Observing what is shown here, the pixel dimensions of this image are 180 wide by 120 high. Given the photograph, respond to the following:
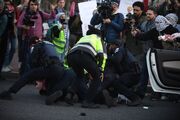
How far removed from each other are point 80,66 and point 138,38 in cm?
186

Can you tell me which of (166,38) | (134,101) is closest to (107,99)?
(134,101)

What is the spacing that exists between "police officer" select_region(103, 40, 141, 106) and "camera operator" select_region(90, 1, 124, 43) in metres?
0.90

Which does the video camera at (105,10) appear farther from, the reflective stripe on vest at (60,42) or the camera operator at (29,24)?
the camera operator at (29,24)

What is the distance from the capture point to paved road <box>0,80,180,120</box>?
8.70 metres

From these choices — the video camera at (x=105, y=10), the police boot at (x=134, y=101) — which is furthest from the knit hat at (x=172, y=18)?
the police boot at (x=134, y=101)

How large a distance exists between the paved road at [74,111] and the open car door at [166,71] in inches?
79.0

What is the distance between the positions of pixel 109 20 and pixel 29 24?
2002mm

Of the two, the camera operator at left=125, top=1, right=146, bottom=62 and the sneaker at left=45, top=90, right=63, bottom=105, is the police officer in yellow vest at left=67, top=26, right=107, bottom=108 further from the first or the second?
the camera operator at left=125, top=1, right=146, bottom=62

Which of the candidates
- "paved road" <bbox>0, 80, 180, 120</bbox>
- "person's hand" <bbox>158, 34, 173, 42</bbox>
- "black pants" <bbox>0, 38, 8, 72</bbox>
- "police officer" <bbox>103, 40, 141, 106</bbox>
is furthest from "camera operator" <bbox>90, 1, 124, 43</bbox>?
"black pants" <bbox>0, 38, 8, 72</bbox>

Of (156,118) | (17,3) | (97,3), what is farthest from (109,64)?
(17,3)

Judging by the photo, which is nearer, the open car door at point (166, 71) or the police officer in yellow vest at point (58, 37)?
the open car door at point (166, 71)

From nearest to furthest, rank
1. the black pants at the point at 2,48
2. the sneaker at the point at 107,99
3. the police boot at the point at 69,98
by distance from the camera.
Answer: the sneaker at the point at 107,99 < the police boot at the point at 69,98 < the black pants at the point at 2,48

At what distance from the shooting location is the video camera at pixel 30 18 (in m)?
12.4

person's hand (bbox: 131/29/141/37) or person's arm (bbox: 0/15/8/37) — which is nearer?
person's hand (bbox: 131/29/141/37)
